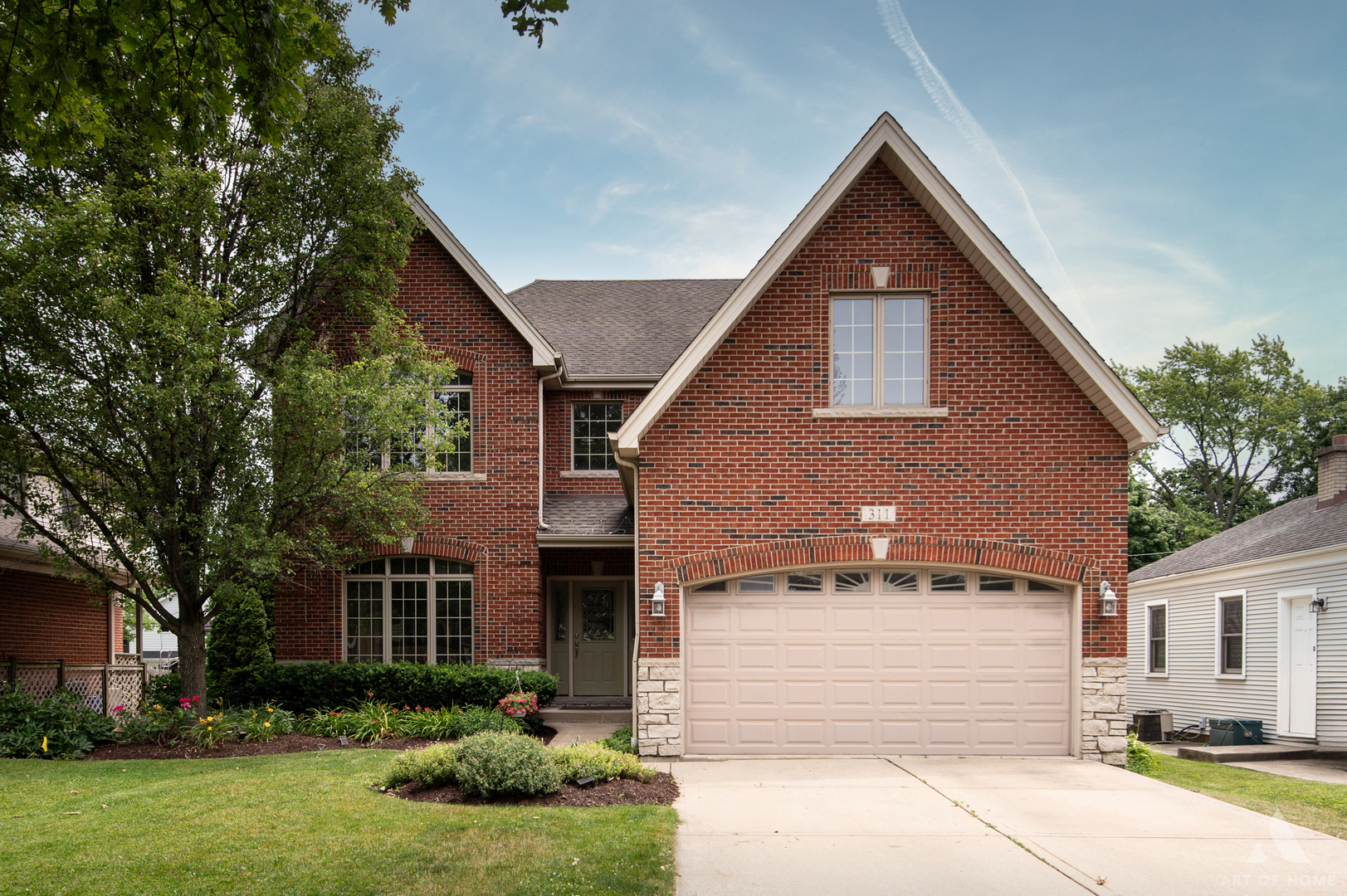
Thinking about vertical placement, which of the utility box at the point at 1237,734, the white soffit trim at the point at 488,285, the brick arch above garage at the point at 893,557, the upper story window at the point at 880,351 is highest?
the white soffit trim at the point at 488,285

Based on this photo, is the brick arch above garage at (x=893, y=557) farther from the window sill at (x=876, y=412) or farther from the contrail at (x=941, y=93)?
the contrail at (x=941, y=93)

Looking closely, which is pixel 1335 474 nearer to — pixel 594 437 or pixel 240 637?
pixel 594 437

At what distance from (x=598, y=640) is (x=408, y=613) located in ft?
12.8

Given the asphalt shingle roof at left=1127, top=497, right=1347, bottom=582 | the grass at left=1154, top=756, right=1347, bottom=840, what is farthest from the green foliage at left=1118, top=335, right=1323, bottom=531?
the grass at left=1154, top=756, right=1347, bottom=840

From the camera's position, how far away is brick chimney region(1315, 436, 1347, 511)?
17516 millimetres

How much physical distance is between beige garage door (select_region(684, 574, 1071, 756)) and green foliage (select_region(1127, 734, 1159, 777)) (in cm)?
88

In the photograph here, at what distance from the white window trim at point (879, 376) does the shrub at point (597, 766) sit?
4938 mm

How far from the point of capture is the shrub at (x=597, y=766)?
8.70 meters

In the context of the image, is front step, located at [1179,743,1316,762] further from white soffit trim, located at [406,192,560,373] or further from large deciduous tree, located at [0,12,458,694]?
large deciduous tree, located at [0,12,458,694]

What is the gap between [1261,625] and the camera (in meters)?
16.5

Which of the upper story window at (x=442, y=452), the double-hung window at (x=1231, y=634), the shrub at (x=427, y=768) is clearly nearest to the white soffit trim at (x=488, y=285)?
the upper story window at (x=442, y=452)

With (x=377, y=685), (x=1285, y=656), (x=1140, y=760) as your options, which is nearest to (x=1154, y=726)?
(x=1285, y=656)

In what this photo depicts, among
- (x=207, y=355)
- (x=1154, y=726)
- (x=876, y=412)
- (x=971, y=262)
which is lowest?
(x=1154, y=726)

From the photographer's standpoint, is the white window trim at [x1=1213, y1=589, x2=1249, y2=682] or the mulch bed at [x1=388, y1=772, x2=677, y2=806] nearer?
the mulch bed at [x1=388, y1=772, x2=677, y2=806]
